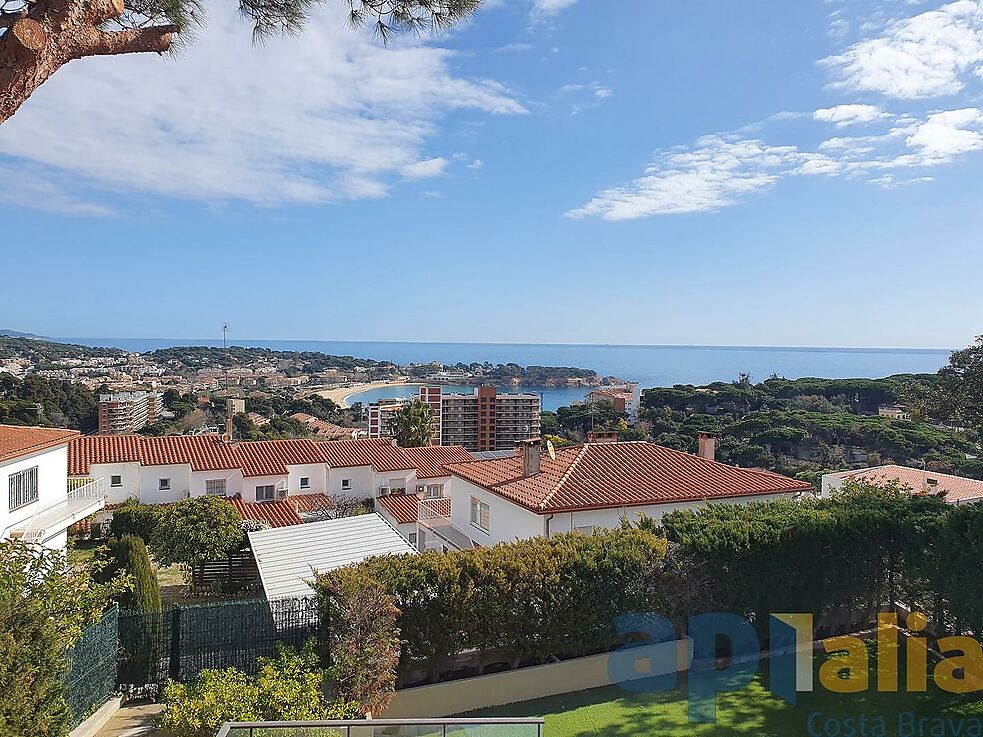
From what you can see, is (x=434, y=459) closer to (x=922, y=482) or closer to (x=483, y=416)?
(x=922, y=482)

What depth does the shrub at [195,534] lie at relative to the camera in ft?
66.6

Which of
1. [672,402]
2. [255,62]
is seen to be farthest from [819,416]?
[255,62]

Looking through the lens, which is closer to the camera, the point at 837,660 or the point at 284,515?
the point at 837,660

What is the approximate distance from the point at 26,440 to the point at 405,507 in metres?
15.7

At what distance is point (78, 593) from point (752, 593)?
428 inches

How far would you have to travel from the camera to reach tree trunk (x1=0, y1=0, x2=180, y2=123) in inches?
174

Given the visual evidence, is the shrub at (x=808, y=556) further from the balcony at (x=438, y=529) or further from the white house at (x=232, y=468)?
the white house at (x=232, y=468)

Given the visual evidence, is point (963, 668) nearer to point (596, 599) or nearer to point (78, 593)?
point (596, 599)

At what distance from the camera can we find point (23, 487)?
1612 centimetres

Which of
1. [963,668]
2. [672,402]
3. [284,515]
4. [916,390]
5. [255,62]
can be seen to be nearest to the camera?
[255,62]

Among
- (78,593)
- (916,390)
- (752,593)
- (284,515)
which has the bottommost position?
(284,515)

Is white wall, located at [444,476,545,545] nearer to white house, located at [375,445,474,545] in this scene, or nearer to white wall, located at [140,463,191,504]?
white house, located at [375,445,474,545]

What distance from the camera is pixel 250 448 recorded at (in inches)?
1356

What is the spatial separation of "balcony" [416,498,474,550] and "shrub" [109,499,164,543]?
9447 millimetres
